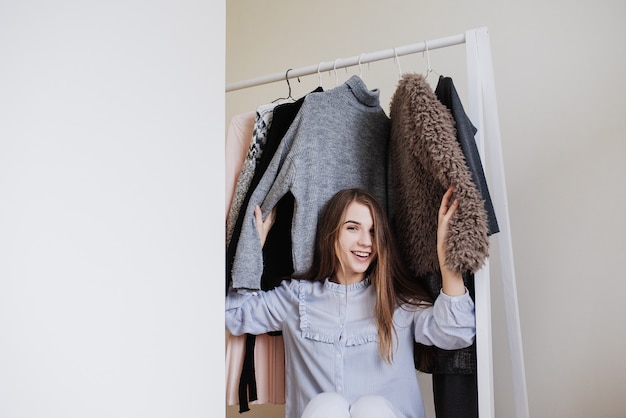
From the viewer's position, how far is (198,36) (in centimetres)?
76

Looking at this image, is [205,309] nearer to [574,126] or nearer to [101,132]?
[101,132]

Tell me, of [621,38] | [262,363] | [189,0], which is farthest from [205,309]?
[621,38]

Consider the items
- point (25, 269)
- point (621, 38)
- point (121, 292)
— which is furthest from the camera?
point (621, 38)

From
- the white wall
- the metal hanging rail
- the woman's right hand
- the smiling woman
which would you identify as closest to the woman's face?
the smiling woman

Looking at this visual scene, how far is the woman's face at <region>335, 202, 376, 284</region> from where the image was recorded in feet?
Answer: 4.43

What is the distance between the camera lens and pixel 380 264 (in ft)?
4.41

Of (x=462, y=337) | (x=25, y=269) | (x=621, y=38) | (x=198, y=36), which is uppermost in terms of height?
(x=621, y=38)

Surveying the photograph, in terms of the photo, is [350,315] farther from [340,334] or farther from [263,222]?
[263,222]

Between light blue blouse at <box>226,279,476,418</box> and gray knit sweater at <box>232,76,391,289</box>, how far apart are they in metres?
0.09

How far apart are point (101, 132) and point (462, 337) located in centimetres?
91

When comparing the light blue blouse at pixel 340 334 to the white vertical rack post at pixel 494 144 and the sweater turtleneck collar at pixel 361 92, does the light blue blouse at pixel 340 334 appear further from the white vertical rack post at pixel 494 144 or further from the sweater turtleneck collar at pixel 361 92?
the sweater turtleneck collar at pixel 361 92

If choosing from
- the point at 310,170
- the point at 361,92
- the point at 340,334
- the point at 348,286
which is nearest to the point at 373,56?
the point at 361,92

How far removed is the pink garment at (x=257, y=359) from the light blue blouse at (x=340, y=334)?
0.07 metres

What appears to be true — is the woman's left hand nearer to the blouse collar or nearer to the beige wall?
the blouse collar
